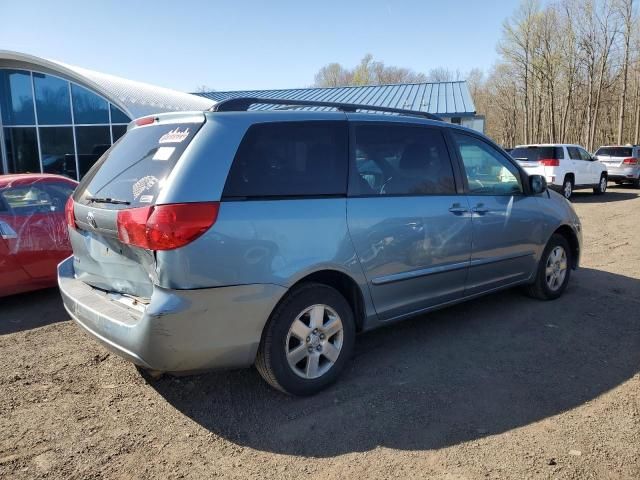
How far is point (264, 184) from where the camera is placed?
3010 millimetres

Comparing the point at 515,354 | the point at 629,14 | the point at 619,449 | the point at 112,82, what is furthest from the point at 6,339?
the point at 629,14

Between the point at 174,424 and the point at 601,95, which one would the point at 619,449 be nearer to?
the point at 174,424

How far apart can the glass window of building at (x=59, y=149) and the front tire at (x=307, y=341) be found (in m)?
19.5

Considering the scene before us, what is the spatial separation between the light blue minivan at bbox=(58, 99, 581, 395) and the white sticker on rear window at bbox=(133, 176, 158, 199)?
15 mm

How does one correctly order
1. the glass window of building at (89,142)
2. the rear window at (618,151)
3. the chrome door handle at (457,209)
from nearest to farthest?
the chrome door handle at (457,209)
the glass window of building at (89,142)
the rear window at (618,151)

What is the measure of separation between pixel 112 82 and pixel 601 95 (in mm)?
37412

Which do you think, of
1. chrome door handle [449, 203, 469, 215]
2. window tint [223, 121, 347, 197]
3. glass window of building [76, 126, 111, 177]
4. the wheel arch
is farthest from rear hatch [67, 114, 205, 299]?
glass window of building [76, 126, 111, 177]

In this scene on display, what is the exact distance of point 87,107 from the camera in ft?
64.1

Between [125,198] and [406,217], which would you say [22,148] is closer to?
[125,198]

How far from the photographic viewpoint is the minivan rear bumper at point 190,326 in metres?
2.66

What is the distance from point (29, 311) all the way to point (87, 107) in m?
16.8

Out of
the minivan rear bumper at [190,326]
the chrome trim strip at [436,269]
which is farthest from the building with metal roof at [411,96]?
the minivan rear bumper at [190,326]

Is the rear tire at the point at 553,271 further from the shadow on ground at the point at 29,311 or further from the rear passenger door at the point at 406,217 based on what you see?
the shadow on ground at the point at 29,311

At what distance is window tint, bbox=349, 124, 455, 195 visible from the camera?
3567 mm
